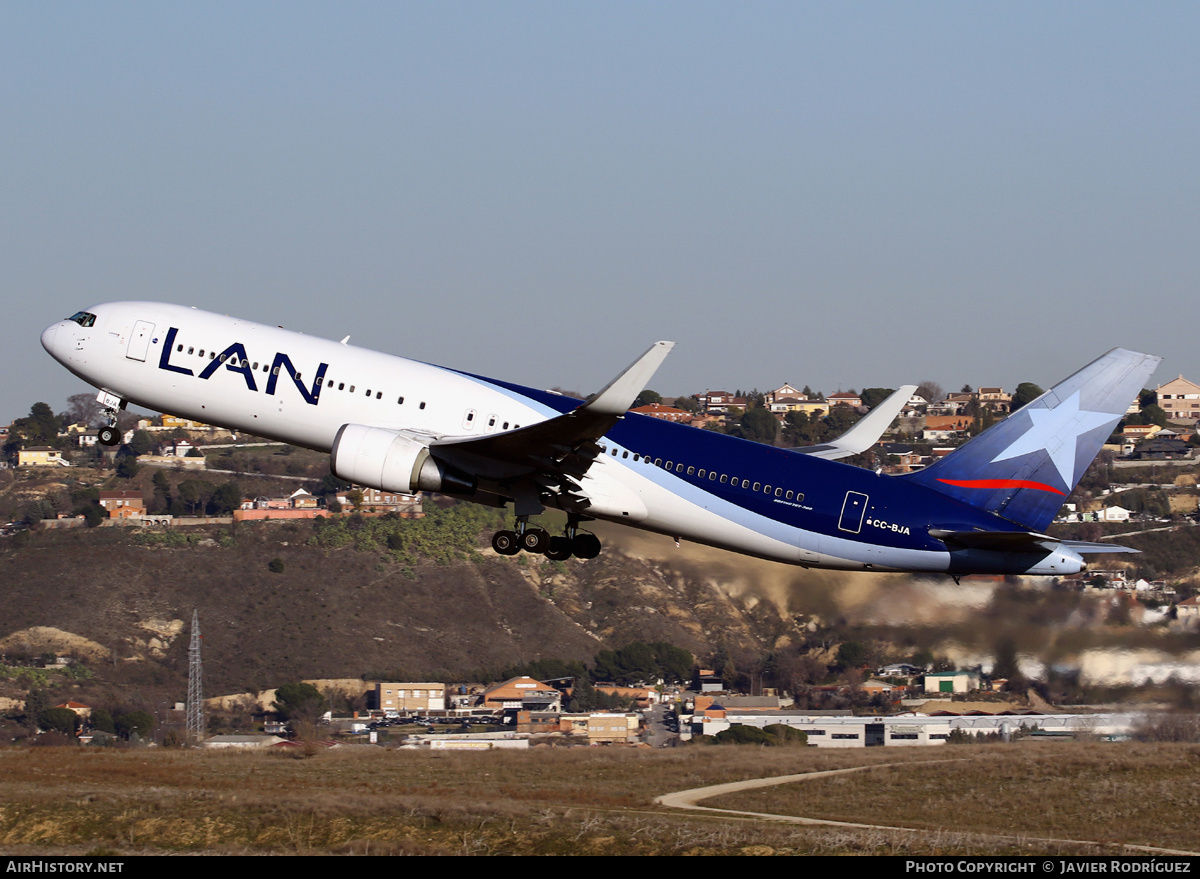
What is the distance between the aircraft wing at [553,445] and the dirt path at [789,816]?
16247 mm

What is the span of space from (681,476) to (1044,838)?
→ 17.7 metres

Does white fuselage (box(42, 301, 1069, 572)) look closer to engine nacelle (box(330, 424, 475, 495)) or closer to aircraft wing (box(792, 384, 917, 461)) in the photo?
engine nacelle (box(330, 424, 475, 495))

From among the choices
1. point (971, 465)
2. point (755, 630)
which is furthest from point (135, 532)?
point (971, 465)

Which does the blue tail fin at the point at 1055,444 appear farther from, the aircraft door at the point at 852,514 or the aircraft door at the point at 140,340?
the aircraft door at the point at 140,340

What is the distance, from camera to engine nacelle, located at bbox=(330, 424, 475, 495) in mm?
35031

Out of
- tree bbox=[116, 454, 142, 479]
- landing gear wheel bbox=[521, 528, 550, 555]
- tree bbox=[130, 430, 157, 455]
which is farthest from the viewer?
tree bbox=[130, 430, 157, 455]

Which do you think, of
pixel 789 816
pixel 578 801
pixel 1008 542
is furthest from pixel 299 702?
pixel 1008 542

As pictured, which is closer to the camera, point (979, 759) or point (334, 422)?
point (334, 422)

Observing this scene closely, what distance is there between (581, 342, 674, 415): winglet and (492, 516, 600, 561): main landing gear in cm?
609

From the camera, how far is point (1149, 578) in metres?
67.4

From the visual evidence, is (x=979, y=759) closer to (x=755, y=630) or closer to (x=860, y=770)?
(x=860, y=770)

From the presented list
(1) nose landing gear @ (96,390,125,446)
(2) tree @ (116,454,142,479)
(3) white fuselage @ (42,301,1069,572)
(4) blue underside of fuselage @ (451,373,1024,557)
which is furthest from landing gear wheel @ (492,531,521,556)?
(2) tree @ (116,454,142,479)

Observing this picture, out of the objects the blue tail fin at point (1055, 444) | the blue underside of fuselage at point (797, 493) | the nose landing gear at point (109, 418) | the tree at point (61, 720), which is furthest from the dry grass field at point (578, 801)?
the tree at point (61, 720)

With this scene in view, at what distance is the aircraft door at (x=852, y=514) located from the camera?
116ft
